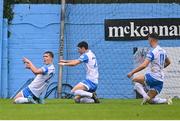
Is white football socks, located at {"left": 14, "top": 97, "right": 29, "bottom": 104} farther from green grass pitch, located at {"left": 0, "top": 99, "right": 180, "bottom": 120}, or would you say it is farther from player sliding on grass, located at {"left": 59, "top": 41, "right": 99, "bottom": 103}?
green grass pitch, located at {"left": 0, "top": 99, "right": 180, "bottom": 120}

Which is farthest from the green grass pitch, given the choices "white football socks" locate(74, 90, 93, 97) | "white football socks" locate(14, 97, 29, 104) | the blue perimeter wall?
the blue perimeter wall

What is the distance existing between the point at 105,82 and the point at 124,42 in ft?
4.87

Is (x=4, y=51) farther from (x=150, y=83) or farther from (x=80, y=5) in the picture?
(x=150, y=83)

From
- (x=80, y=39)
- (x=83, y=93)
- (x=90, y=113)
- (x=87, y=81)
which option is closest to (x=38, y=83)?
(x=83, y=93)

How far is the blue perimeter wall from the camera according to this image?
70.4 feet

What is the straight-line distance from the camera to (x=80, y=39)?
21703 millimetres

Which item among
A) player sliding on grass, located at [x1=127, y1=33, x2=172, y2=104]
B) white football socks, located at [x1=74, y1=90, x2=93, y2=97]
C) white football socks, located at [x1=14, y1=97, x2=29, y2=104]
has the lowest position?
white football socks, located at [x1=14, y1=97, x2=29, y2=104]

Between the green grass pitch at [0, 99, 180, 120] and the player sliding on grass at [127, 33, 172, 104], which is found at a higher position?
the player sliding on grass at [127, 33, 172, 104]

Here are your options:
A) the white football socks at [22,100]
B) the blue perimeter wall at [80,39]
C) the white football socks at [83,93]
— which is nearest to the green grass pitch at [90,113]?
the white football socks at [22,100]

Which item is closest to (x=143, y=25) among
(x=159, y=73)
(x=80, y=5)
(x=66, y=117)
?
(x=80, y=5)

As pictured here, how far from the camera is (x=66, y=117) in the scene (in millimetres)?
11352

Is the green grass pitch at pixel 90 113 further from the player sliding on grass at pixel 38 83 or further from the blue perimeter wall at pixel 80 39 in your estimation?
the blue perimeter wall at pixel 80 39

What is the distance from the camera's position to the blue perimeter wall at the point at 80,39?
2145 centimetres

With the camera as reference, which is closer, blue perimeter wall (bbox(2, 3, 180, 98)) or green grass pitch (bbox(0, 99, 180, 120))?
green grass pitch (bbox(0, 99, 180, 120))
